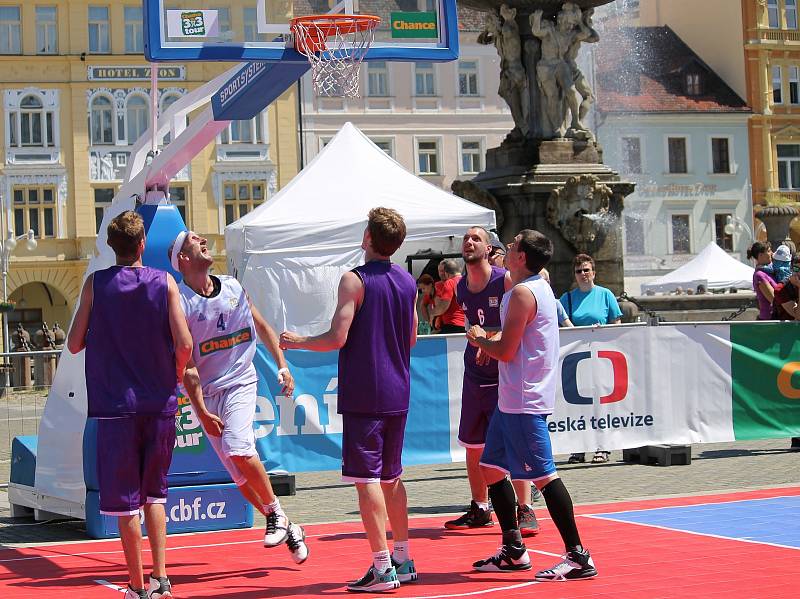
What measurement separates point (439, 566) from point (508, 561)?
1.58ft

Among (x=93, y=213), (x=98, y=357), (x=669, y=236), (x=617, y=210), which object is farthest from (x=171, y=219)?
(x=669, y=236)

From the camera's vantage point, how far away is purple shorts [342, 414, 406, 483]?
784 centimetres

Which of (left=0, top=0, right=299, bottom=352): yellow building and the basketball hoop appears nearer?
the basketball hoop

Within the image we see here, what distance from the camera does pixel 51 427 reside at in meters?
10.5

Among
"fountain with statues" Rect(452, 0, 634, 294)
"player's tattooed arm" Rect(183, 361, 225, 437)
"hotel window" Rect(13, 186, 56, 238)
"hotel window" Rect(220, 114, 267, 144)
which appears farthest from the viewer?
"hotel window" Rect(220, 114, 267, 144)

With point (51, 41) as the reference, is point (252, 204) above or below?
below

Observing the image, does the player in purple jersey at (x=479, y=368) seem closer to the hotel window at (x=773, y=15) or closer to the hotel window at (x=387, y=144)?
the hotel window at (x=387, y=144)

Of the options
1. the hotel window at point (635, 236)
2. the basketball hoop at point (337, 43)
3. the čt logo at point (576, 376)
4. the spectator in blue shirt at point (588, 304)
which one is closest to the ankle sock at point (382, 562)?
the basketball hoop at point (337, 43)

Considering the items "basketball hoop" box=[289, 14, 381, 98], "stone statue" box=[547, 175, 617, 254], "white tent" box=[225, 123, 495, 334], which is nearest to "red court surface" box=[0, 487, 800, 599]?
"basketball hoop" box=[289, 14, 381, 98]

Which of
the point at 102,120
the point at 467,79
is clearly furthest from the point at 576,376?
the point at 467,79

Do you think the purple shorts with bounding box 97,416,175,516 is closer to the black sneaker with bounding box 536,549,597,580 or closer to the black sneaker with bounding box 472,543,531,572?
the black sneaker with bounding box 472,543,531,572

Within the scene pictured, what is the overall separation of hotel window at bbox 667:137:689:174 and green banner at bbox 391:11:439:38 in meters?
56.3

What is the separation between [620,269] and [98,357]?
590 inches

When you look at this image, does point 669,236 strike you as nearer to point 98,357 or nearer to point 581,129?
point 581,129
